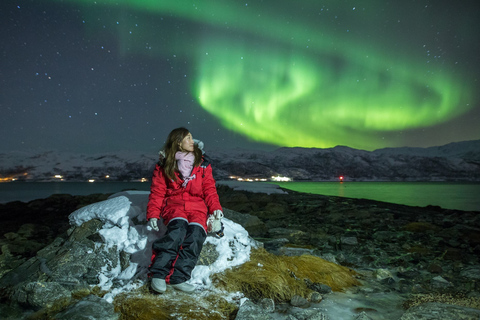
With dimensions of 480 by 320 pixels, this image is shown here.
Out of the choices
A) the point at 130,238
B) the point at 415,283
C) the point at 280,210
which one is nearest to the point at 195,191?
the point at 130,238

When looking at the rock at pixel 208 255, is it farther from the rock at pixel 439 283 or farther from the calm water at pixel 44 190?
the calm water at pixel 44 190

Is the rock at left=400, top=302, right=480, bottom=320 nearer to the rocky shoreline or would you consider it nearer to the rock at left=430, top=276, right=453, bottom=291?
the rocky shoreline

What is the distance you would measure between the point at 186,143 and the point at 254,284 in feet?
8.27

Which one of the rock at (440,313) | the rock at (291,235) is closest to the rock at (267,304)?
the rock at (440,313)

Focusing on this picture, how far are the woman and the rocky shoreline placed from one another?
41.9 inches

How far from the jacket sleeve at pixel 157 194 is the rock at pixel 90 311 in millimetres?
1285

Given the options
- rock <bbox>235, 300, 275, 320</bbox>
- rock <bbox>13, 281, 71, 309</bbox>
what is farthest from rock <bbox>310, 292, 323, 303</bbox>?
rock <bbox>13, 281, 71, 309</bbox>

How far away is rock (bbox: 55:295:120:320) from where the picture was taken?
3245 millimetres

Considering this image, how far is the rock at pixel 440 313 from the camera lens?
3.21m

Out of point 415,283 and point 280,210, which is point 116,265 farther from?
point 280,210

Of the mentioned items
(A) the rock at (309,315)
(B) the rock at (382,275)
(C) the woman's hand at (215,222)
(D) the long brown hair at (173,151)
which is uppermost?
(D) the long brown hair at (173,151)

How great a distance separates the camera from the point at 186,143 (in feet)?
15.0

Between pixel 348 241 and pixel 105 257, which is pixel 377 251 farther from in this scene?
pixel 105 257

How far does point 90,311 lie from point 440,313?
14.3 ft
